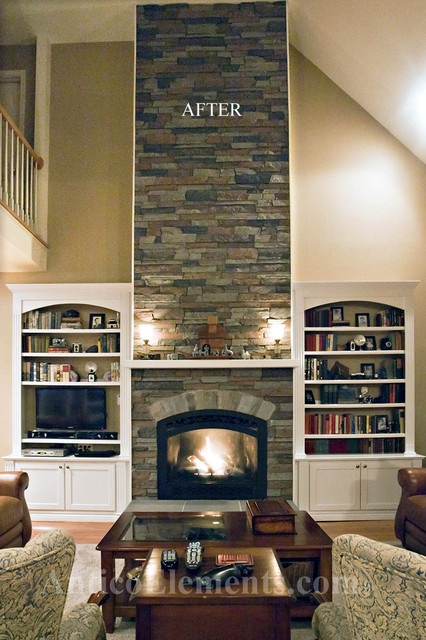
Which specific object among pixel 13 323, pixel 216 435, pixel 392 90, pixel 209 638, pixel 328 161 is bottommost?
pixel 209 638

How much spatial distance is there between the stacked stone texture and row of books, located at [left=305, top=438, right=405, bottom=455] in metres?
1.13

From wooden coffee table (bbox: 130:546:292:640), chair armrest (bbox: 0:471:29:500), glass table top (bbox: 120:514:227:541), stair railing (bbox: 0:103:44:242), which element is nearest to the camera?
wooden coffee table (bbox: 130:546:292:640)

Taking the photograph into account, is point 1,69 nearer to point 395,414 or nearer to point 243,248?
point 243,248

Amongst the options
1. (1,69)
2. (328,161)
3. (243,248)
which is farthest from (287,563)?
(1,69)

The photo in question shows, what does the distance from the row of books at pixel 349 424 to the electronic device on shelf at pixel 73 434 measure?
1.95m

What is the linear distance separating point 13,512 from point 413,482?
3045 mm

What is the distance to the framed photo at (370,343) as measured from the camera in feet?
16.6

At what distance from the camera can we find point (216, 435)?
4.91 metres

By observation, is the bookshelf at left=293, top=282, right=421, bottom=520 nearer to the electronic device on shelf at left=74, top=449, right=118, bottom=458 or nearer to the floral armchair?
the electronic device on shelf at left=74, top=449, right=118, bottom=458

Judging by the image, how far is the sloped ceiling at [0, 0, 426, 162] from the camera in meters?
4.26

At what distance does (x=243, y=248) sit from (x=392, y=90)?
6.67 ft

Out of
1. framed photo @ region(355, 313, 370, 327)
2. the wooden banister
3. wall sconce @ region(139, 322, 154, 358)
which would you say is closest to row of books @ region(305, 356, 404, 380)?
framed photo @ region(355, 313, 370, 327)

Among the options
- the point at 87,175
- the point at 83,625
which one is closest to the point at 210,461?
the point at 83,625

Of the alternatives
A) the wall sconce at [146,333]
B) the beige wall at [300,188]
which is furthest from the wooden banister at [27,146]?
the wall sconce at [146,333]
